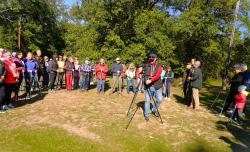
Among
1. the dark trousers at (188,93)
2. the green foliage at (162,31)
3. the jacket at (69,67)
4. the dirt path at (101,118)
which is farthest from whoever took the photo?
the green foliage at (162,31)

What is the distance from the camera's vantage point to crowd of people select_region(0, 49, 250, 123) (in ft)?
38.2

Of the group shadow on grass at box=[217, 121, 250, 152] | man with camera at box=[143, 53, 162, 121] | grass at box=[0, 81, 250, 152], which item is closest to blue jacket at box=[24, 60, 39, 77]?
grass at box=[0, 81, 250, 152]

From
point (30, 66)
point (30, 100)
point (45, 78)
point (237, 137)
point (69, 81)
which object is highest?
point (30, 66)

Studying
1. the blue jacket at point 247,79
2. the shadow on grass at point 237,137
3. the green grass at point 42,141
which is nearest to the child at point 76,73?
the green grass at point 42,141

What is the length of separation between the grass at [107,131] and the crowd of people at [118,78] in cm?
81

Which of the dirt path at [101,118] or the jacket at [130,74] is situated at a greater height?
the jacket at [130,74]

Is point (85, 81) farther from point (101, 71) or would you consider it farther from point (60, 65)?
point (60, 65)

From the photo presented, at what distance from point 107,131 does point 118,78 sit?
27.3 feet

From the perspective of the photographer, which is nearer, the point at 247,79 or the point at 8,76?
the point at 8,76

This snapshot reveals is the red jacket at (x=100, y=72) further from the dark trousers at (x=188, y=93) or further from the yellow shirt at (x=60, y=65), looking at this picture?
the dark trousers at (x=188, y=93)

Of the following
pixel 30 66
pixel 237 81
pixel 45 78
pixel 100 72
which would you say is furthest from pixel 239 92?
pixel 45 78

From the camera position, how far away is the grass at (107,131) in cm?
915

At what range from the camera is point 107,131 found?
1041 cm

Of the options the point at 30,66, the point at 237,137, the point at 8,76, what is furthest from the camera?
the point at 30,66
